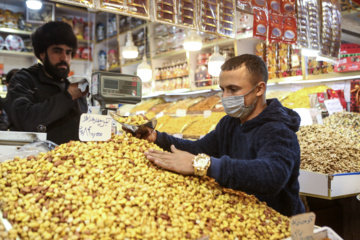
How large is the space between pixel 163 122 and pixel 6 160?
3550 millimetres

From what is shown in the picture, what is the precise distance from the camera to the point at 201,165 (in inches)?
46.4

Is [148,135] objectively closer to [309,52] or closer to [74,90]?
[74,90]

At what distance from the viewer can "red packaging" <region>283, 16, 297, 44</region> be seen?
307 centimetres

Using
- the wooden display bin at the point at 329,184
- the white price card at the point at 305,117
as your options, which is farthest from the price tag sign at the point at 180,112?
the wooden display bin at the point at 329,184

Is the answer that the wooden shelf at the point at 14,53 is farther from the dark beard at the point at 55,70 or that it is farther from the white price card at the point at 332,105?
the white price card at the point at 332,105

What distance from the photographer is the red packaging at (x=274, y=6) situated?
9.70 ft

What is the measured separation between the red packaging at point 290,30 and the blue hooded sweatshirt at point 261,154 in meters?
1.75

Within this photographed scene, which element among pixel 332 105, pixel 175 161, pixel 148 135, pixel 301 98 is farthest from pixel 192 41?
pixel 175 161

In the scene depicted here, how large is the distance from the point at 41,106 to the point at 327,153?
221 centimetres

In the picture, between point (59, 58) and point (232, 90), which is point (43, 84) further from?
point (232, 90)

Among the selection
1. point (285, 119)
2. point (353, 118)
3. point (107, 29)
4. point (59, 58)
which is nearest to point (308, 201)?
point (353, 118)

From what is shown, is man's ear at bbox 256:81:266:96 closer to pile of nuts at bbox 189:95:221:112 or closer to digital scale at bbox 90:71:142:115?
digital scale at bbox 90:71:142:115

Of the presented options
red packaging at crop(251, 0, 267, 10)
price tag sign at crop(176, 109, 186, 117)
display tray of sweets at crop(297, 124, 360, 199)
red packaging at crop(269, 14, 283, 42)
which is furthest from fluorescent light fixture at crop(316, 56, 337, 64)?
price tag sign at crop(176, 109, 186, 117)

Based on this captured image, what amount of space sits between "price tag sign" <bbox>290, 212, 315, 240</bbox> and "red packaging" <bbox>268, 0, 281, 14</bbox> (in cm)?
237
